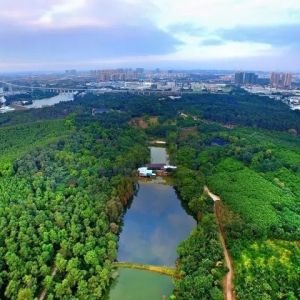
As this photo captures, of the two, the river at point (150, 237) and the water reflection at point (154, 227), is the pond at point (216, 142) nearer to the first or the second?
the river at point (150, 237)

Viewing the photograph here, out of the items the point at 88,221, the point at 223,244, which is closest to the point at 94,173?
the point at 88,221

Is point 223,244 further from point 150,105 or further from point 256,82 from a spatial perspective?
Result: point 256,82

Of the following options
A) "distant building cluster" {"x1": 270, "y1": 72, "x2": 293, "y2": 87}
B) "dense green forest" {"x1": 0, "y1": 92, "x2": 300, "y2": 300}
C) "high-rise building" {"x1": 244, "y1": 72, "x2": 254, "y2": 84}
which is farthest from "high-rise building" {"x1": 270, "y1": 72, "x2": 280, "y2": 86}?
"dense green forest" {"x1": 0, "y1": 92, "x2": 300, "y2": 300}

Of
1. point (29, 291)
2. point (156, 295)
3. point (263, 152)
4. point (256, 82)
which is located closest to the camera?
point (29, 291)

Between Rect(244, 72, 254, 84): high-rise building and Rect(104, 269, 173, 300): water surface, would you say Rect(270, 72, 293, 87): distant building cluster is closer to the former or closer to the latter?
Rect(244, 72, 254, 84): high-rise building

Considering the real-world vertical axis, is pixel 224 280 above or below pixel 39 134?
below

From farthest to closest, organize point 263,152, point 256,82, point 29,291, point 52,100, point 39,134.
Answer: point 256,82 → point 52,100 → point 39,134 → point 263,152 → point 29,291
